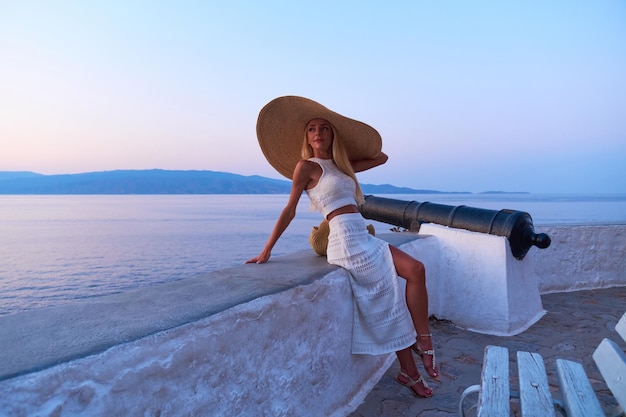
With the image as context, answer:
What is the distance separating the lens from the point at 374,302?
2.73m

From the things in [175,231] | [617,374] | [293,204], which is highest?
[293,204]

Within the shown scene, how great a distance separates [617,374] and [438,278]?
2.99 m

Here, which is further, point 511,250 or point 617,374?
point 511,250

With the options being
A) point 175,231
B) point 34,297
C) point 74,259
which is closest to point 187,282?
point 34,297

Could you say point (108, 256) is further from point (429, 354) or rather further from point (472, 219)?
point (429, 354)

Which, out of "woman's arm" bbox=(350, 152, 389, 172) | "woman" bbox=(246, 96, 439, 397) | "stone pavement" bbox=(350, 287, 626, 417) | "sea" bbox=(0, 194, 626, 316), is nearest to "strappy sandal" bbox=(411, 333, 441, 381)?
"woman" bbox=(246, 96, 439, 397)

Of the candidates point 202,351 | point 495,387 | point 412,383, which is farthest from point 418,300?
point 202,351

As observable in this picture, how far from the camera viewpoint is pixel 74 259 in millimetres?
17062

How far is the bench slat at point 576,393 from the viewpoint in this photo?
1406 mm

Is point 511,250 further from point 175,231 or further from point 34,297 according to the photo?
point 175,231

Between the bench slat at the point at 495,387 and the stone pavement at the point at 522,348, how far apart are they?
86 centimetres

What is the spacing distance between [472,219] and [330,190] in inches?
77.6

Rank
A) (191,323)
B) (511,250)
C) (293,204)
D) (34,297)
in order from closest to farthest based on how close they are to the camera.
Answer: (191,323), (293,204), (511,250), (34,297)

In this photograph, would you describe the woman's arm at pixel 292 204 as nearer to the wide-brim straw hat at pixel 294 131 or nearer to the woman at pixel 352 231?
the woman at pixel 352 231
